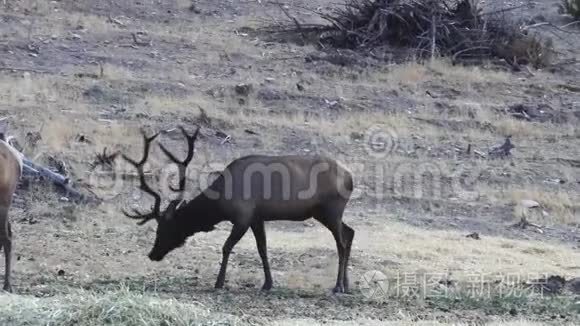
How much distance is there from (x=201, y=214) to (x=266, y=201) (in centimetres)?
71

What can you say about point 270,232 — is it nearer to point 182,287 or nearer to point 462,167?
point 182,287

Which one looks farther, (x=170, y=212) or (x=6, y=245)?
(x=170, y=212)

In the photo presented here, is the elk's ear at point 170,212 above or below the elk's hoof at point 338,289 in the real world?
above

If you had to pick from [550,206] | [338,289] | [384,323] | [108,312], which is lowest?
[550,206]

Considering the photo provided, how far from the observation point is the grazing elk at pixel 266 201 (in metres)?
11.4

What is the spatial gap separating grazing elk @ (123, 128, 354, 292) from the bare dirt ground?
0.49 metres

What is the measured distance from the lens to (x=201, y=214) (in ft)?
38.5

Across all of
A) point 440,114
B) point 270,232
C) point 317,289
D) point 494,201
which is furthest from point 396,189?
point 317,289

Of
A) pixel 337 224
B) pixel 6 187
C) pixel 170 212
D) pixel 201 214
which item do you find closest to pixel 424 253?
pixel 337 224

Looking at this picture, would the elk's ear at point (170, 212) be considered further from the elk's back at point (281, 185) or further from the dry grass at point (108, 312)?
the dry grass at point (108, 312)

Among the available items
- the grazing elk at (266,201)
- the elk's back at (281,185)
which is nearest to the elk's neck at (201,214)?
the grazing elk at (266,201)

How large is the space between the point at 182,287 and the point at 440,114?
495 inches

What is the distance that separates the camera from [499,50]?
28.0 m

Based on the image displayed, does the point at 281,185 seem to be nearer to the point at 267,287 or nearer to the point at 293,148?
the point at 267,287
